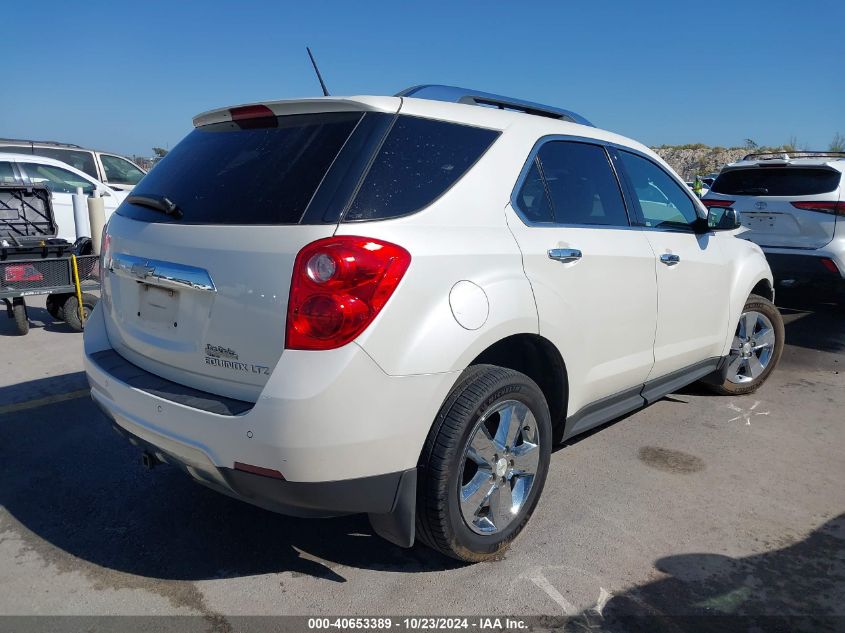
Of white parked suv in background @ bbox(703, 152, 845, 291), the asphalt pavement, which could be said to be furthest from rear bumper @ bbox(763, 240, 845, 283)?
the asphalt pavement

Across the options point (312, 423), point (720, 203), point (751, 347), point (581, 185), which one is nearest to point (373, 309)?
point (312, 423)

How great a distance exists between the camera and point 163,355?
252 cm

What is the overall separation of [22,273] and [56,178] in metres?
5.01

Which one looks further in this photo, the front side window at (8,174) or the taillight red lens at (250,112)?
the front side window at (8,174)

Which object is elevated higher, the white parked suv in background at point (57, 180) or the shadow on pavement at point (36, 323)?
the white parked suv in background at point (57, 180)

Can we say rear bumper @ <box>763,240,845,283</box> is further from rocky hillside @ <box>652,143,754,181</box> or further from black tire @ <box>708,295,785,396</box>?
rocky hillside @ <box>652,143,754,181</box>

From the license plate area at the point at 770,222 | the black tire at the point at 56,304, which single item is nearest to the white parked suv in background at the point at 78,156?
the black tire at the point at 56,304

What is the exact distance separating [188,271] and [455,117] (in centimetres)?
125

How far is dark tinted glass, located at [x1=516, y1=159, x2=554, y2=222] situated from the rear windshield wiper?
141 centimetres

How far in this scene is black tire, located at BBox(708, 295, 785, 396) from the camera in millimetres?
4801

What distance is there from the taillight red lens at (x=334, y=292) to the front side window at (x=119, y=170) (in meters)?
12.6

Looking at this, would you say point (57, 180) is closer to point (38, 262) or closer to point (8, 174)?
point (8, 174)

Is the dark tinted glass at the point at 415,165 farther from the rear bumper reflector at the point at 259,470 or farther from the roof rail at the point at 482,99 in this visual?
the rear bumper reflector at the point at 259,470

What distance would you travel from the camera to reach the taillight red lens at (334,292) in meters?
2.10
